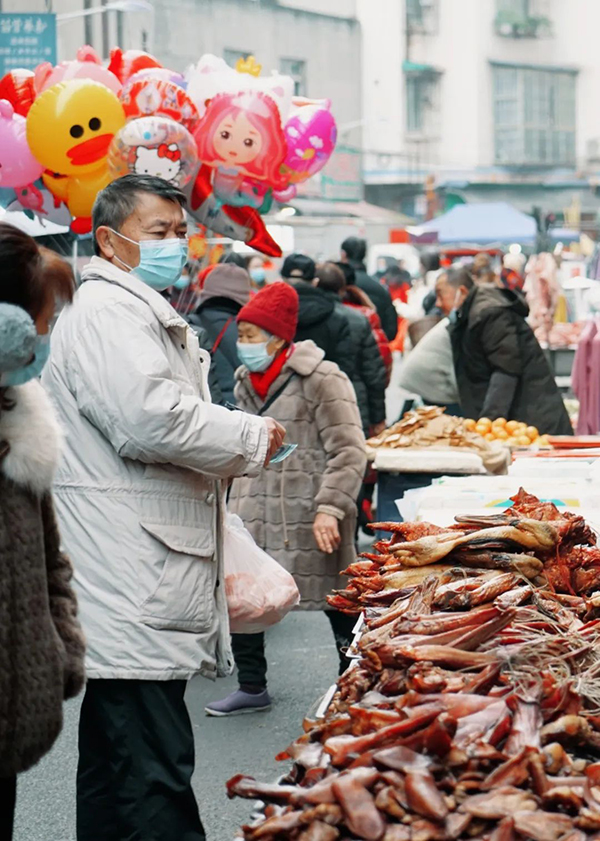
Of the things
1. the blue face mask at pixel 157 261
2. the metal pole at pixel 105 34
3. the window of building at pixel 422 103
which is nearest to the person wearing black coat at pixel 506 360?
the blue face mask at pixel 157 261

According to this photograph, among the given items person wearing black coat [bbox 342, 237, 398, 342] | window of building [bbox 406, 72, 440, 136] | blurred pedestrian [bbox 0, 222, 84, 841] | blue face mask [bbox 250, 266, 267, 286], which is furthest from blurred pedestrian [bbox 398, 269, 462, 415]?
window of building [bbox 406, 72, 440, 136]

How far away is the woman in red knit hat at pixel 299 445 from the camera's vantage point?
6.12 metres

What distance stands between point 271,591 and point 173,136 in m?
3.34

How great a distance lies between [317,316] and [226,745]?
3104 mm

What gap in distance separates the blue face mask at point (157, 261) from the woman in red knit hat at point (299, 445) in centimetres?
181

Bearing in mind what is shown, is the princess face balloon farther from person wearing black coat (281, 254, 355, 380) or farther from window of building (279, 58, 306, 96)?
window of building (279, 58, 306, 96)

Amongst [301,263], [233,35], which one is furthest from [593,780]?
[233,35]

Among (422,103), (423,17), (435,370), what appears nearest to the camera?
(435,370)

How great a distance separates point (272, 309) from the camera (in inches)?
240

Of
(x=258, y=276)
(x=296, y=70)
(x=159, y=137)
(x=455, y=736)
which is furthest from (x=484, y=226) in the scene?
(x=455, y=736)

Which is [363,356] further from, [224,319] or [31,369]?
[31,369]

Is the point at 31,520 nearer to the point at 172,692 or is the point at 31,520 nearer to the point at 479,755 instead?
the point at 172,692

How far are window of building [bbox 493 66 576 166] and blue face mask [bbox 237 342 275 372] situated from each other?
57279mm

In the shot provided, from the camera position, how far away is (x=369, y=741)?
2.64m
